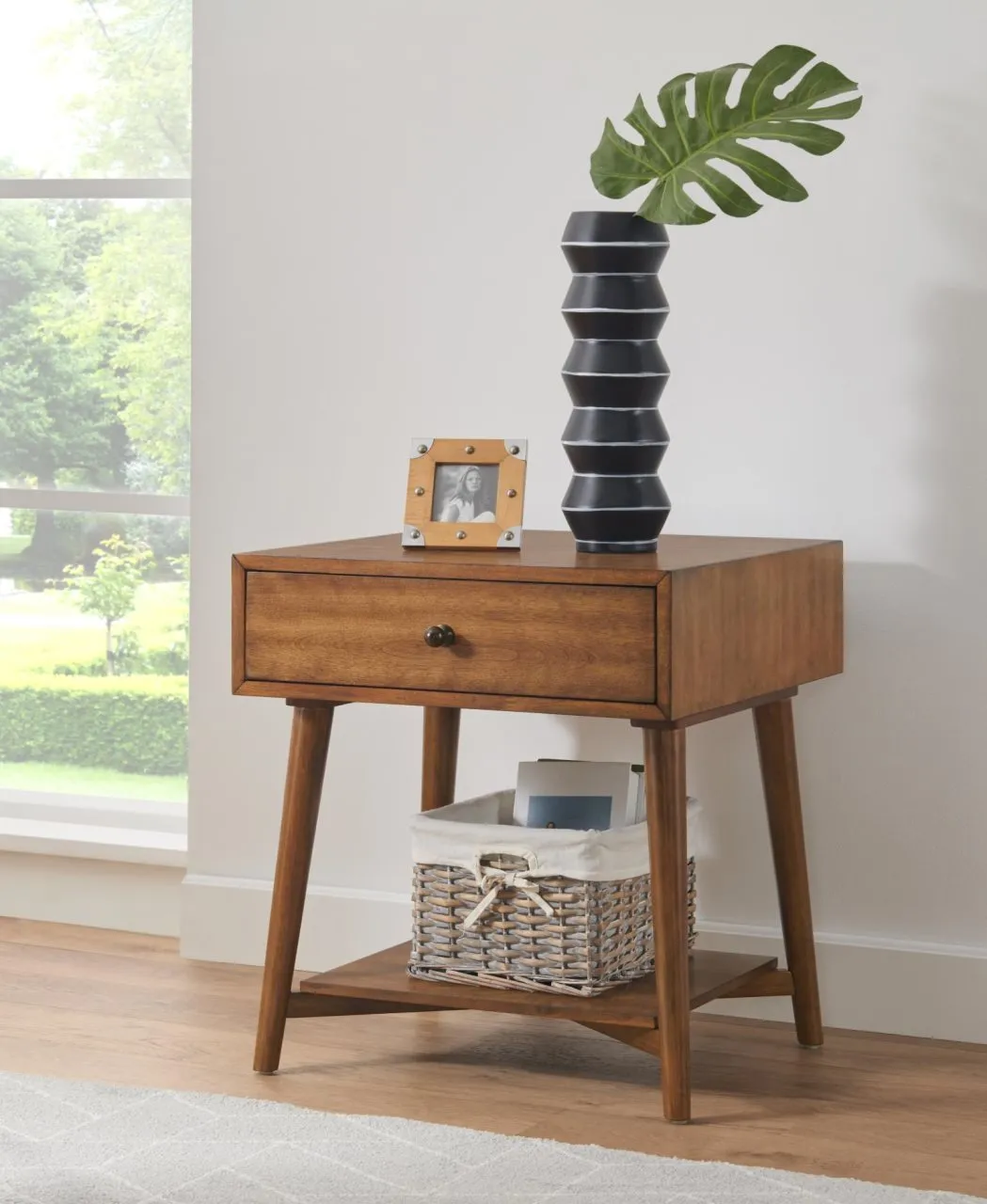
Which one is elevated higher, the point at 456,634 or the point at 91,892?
the point at 456,634

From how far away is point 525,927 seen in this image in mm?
2191

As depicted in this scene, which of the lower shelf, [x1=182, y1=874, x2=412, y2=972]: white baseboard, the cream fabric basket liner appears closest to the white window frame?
[x1=182, y1=874, x2=412, y2=972]: white baseboard

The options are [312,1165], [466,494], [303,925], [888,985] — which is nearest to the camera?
[312,1165]

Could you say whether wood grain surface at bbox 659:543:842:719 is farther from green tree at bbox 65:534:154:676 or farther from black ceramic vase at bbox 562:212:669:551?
green tree at bbox 65:534:154:676

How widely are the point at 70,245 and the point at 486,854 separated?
4.66ft

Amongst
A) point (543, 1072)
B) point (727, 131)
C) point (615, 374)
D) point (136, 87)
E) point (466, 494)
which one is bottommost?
point (543, 1072)

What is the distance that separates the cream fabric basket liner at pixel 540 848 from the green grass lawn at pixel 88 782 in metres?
0.93

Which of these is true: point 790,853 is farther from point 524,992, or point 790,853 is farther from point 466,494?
point 466,494

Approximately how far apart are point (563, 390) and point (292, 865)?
2.60 ft

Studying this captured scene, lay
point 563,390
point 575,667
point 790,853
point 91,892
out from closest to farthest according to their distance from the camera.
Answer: point 575,667, point 790,853, point 563,390, point 91,892

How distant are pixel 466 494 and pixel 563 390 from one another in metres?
0.43

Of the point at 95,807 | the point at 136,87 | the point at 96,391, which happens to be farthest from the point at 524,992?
the point at 136,87

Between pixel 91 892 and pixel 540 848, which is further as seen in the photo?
pixel 91 892

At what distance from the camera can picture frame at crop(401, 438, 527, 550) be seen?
220 centimetres
